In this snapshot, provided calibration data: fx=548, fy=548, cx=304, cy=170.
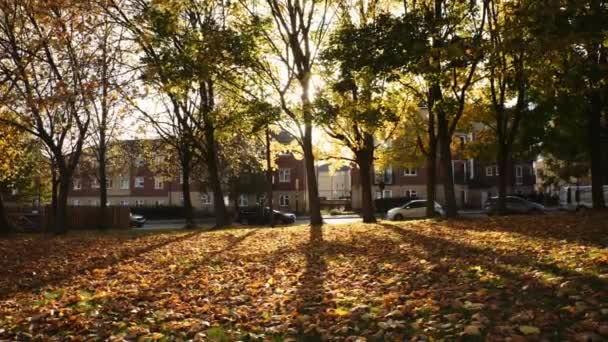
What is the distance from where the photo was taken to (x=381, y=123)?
23.0 metres

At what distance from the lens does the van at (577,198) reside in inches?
1534

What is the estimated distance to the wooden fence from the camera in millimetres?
35844

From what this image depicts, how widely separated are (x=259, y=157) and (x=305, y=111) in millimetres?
25573

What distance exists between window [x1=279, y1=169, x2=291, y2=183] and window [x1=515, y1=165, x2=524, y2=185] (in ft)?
92.3

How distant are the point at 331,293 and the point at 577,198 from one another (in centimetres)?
4047

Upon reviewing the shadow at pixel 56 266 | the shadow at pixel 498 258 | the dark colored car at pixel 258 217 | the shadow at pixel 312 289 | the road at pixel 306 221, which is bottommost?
the road at pixel 306 221

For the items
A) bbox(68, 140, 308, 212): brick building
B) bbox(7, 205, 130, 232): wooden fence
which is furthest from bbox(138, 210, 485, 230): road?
bbox(68, 140, 308, 212): brick building

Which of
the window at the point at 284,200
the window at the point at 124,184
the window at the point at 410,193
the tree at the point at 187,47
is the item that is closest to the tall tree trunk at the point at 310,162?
the tree at the point at 187,47

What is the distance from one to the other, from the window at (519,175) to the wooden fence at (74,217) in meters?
48.3

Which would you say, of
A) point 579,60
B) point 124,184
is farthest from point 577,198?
point 124,184

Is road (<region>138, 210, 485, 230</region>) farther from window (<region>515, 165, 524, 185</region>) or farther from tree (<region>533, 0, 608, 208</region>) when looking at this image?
window (<region>515, 165, 524, 185</region>)

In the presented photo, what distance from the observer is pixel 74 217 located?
3659 cm

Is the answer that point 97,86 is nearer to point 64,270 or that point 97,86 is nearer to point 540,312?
point 64,270

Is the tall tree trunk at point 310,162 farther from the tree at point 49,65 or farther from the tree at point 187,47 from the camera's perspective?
the tree at point 49,65
